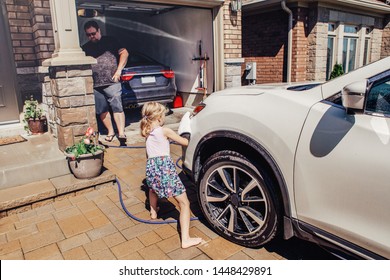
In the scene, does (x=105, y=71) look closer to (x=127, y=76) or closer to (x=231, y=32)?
(x=127, y=76)

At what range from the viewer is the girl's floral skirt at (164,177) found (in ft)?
9.50

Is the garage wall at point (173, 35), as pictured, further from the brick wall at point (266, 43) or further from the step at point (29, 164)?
the step at point (29, 164)

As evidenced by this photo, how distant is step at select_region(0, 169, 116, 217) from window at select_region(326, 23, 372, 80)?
28.0ft

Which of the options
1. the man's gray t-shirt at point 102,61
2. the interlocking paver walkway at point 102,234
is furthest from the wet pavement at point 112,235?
the man's gray t-shirt at point 102,61

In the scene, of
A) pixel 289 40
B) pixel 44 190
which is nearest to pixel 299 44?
pixel 289 40

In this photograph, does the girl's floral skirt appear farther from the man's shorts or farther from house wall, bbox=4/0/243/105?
house wall, bbox=4/0/243/105

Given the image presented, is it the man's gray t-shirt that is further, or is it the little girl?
the man's gray t-shirt

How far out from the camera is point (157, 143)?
2.92 meters

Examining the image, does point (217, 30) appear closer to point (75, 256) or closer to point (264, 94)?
point (264, 94)

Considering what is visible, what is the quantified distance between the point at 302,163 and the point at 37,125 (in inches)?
192

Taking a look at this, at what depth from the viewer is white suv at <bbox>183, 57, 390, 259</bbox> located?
6.24ft

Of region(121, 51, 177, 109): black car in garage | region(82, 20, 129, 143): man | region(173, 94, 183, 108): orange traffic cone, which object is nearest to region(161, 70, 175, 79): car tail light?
region(121, 51, 177, 109): black car in garage

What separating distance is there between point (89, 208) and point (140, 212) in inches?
23.2

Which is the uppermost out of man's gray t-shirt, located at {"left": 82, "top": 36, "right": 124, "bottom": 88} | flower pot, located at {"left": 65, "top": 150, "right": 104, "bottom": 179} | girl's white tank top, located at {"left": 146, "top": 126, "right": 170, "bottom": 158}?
man's gray t-shirt, located at {"left": 82, "top": 36, "right": 124, "bottom": 88}
